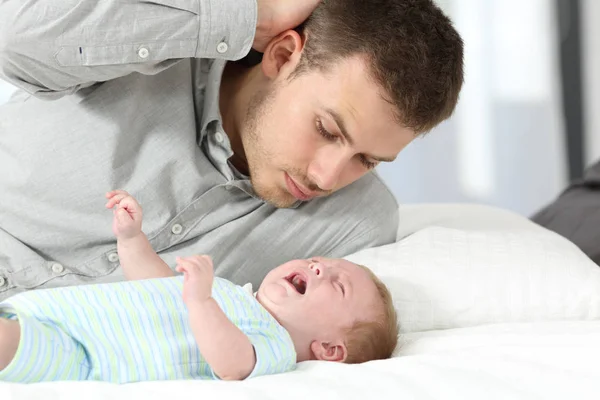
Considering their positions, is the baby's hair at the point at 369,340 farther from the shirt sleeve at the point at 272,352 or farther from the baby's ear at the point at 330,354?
the shirt sleeve at the point at 272,352

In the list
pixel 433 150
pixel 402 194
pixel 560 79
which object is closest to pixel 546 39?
pixel 560 79

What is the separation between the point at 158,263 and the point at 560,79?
3.32 metres

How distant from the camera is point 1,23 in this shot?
1.85 metres

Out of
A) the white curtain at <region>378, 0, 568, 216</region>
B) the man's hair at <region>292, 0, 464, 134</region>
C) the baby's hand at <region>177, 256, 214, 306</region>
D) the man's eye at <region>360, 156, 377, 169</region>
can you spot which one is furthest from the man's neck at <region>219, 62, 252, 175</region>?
the white curtain at <region>378, 0, 568, 216</region>

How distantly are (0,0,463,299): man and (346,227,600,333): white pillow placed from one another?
10.5 inches

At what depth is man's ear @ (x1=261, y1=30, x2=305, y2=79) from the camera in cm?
205

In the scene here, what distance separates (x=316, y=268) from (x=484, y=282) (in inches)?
18.2

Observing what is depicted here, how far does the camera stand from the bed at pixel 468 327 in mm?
1389

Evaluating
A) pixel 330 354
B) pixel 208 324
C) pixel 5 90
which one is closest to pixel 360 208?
pixel 330 354

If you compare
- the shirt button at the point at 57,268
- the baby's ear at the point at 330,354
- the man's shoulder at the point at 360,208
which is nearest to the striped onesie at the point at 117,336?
the baby's ear at the point at 330,354

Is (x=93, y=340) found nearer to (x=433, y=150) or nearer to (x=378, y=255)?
(x=378, y=255)

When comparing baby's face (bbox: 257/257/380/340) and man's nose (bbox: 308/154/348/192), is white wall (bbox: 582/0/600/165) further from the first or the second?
baby's face (bbox: 257/257/380/340)

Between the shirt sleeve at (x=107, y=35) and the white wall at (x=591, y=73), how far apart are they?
124 inches

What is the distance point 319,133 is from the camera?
1.95m
